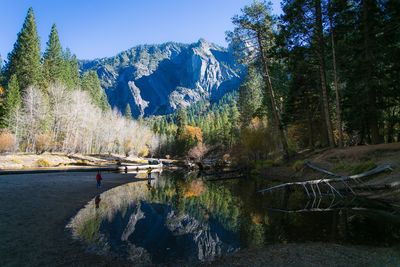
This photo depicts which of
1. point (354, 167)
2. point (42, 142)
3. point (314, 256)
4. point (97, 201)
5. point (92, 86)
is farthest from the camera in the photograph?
point (92, 86)

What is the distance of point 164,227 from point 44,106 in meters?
60.9

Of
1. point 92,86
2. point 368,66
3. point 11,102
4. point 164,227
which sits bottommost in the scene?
point 164,227

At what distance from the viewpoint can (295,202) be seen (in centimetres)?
1838

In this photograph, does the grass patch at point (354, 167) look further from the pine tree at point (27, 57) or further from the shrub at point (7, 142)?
the pine tree at point (27, 57)

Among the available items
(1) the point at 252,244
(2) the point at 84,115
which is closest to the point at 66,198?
(1) the point at 252,244

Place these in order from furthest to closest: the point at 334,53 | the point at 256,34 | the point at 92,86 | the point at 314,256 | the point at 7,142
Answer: the point at 92,86 → the point at 7,142 → the point at 256,34 → the point at 334,53 → the point at 314,256

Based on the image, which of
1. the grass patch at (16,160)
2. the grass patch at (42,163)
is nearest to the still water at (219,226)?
the grass patch at (16,160)

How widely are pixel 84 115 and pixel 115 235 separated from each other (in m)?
70.4

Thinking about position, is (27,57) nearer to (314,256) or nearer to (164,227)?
(164,227)

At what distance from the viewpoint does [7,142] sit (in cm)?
5319

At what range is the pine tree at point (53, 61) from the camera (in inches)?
3119

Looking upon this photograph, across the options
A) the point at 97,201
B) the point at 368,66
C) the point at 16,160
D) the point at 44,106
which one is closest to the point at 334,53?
the point at 368,66

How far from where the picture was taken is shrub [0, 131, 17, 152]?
2074 inches

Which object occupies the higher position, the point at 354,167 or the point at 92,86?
the point at 92,86
